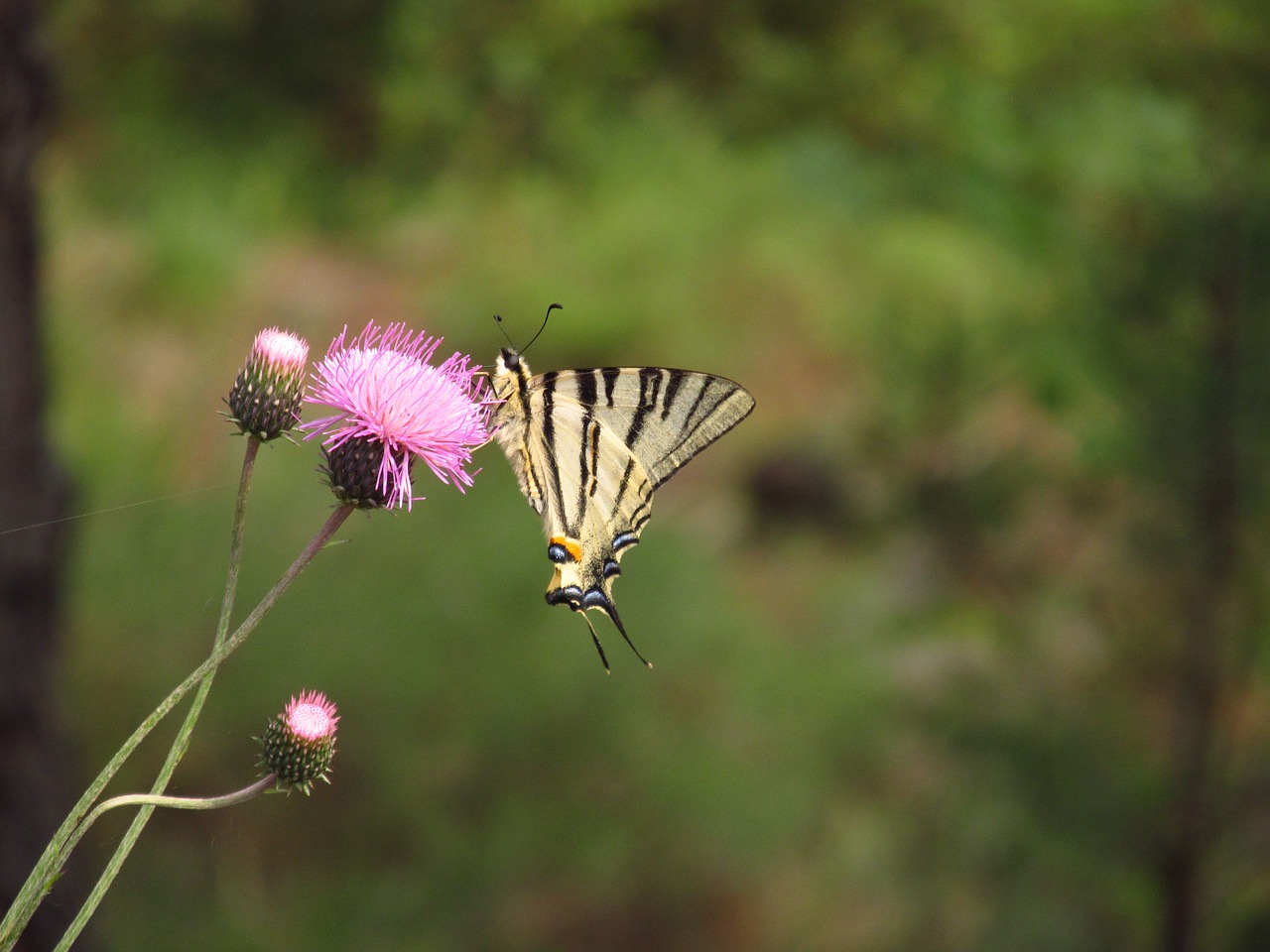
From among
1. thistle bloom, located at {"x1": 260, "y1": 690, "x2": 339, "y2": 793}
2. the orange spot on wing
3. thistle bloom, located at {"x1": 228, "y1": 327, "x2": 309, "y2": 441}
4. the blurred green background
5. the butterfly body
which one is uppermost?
the blurred green background

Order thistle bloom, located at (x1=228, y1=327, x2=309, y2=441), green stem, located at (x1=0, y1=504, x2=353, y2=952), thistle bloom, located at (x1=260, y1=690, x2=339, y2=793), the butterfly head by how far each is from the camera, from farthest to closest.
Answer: the butterfly head, thistle bloom, located at (x1=228, y1=327, x2=309, y2=441), thistle bloom, located at (x1=260, y1=690, x2=339, y2=793), green stem, located at (x1=0, y1=504, x2=353, y2=952)

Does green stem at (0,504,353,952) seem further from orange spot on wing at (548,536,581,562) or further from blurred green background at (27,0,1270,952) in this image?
blurred green background at (27,0,1270,952)

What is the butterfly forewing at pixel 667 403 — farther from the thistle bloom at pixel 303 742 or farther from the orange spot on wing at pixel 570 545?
the thistle bloom at pixel 303 742

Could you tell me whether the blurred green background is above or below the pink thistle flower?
above

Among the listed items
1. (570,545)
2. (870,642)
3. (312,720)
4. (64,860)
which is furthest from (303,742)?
(870,642)

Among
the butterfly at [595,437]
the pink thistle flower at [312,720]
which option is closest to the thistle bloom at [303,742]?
the pink thistle flower at [312,720]

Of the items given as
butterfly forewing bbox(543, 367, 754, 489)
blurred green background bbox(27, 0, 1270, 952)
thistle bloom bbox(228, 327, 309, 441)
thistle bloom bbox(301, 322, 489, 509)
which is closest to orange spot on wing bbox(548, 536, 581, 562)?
butterfly forewing bbox(543, 367, 754, 489)

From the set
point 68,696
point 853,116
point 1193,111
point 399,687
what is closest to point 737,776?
point 399,687
